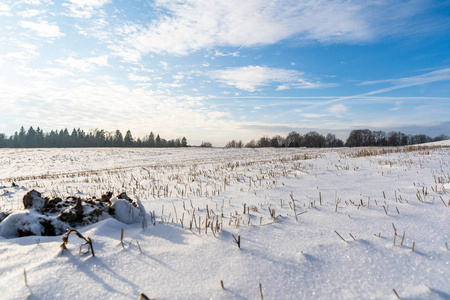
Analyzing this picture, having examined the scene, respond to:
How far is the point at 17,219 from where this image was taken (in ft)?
7.35

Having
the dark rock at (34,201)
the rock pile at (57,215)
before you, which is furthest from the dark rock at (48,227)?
the dark rock at (34,201)

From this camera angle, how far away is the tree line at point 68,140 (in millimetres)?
74562

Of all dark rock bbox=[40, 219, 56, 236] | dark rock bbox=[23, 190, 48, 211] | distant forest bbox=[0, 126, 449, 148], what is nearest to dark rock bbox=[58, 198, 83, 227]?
dark rock bbox=[40, 219, 56, 236]

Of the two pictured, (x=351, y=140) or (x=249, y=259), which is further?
(x=351, y=140)

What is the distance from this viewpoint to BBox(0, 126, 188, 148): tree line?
74562mm

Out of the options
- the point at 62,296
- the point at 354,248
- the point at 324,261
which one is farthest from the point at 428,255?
the point at 62,296

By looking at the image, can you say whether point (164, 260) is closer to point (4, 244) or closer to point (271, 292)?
point (271, 292)

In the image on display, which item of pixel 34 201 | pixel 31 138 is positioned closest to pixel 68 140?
pixel 31 138

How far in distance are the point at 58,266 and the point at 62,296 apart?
1.09 ft

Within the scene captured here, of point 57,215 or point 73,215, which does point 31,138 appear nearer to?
point 57,215

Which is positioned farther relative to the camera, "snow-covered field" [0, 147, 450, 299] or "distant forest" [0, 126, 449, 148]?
"distant forest" [0, 126, 449, 148]

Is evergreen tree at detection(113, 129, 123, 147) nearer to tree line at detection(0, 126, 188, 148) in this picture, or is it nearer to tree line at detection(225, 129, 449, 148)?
tree line at detection(0, 126, 188, 148)

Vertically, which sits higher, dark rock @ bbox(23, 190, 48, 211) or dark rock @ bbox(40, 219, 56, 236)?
dark rock @ bbox(23, 190, 48, 211)

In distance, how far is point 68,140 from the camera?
7719cm
